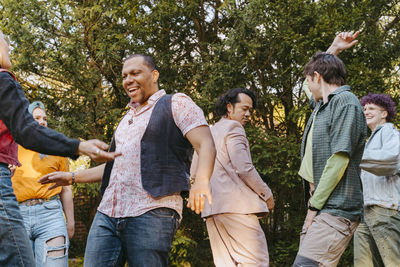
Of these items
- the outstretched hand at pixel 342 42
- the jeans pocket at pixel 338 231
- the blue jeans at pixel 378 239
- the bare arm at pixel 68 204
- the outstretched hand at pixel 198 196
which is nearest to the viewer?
the outstretched hand at pixel 198 196

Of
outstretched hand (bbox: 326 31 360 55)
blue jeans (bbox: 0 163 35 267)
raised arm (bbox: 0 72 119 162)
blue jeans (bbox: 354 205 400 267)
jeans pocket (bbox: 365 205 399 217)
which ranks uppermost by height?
outstretched hand (bbox: 326 31 360 55)

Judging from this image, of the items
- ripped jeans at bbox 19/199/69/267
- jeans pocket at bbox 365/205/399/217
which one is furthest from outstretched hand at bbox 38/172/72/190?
jeans pocket at bbox 365/205/399/217

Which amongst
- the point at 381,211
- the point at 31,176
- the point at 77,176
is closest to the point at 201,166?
the point at 77,176

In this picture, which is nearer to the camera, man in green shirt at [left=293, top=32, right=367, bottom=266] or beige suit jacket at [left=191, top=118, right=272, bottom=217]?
man in green shirt at [left=293, top=32, right=367, bottom=266]

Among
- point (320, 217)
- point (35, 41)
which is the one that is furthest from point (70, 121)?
point (320, 217)

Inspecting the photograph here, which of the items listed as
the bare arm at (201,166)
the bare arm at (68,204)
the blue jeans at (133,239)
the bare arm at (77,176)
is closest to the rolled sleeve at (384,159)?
the bare arm at (201,166)

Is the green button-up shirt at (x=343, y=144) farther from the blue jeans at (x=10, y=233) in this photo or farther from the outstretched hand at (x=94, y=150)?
the blue jeans at (x=10, y=233)

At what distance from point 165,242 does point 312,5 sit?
6333 millimetres

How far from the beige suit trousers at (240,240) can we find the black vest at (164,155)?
1.38m

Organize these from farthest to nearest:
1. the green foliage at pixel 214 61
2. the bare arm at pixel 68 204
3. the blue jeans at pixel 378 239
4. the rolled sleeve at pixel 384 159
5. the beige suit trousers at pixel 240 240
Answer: the green foliage at pixel 214 61, the bare arm at pixel 68 204, the blue jeans at pixel 378 239, the rolled sleeve at pixel 384 159, the beige suit trousers at pixel 240 240

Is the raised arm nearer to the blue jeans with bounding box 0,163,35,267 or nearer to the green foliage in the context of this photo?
the blue jeans with bounding box 0,163,35,267

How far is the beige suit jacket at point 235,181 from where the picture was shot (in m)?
4.04

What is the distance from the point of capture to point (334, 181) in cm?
289

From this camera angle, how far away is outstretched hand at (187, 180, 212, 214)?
2453 mm
